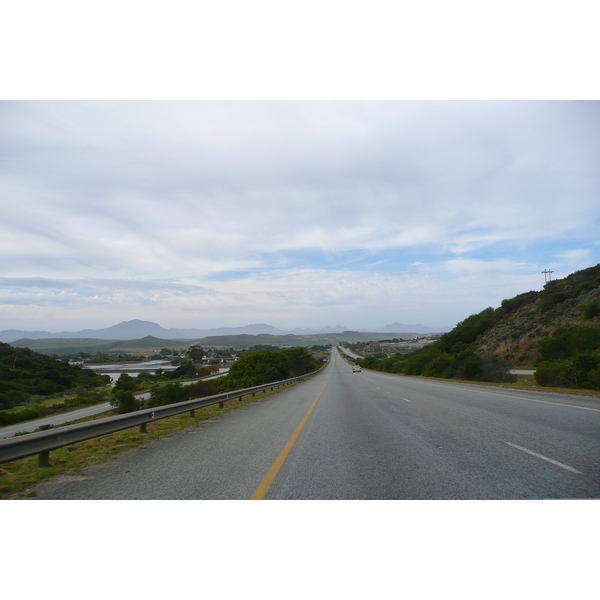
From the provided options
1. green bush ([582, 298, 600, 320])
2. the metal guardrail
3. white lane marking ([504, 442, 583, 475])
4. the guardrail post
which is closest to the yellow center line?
the metal guardrail

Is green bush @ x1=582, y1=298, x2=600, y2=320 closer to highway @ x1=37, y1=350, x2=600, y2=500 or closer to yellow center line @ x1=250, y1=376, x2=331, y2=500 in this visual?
highway @ x1=37, y1=350, x2=600, y2=500

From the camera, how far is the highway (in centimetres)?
488

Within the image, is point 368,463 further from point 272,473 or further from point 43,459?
point 43,459

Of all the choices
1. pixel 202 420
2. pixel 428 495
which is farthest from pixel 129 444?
pixel 428 495

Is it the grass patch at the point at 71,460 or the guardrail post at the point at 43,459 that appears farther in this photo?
the guardrail post at the point at 43,459

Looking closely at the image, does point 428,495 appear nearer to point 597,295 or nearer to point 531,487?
point 531,487

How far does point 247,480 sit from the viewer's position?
5414mm

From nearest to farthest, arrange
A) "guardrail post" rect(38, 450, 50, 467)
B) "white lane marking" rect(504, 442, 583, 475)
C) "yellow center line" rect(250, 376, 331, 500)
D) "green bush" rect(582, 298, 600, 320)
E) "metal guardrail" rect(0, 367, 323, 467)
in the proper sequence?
1. "yellow center line" rect(250, 376, 331, 500)
2. "white lane marking" rect(504, 442, 583, 475)
3. "metal guardrail" rect(0, 367, 323, 467)
4. "guardrail post" rect(38, 450, 50, 467)
5. "green bush" rect(582, 298, 600, 320)

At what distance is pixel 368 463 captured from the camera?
6219 millimetres

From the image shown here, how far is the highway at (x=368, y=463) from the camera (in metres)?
4.88

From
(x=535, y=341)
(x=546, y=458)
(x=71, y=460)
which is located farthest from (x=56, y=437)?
(x=535, y=341)

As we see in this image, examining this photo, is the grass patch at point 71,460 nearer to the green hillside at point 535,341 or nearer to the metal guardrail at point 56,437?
the metal guardrail at point 56,437

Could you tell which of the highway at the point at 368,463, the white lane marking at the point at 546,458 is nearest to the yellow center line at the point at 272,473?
the highway at the point at 368,463

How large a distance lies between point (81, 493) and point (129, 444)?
3.32 m
